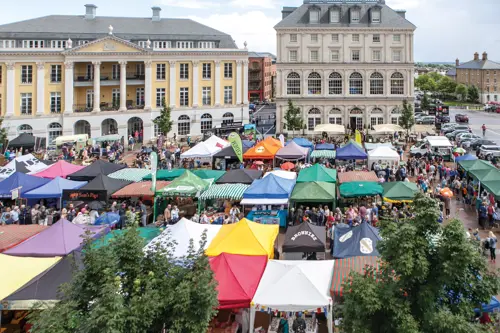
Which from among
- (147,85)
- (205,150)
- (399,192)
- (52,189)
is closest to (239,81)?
(147,85)

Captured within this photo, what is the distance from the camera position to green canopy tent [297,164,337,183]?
26625 millimetres

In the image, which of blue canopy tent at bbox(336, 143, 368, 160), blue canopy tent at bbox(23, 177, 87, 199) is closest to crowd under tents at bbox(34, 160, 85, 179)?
blue canopy tent at bbox(23, 177, 87, 199)

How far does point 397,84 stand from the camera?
59219mm

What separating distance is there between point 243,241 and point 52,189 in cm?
1342

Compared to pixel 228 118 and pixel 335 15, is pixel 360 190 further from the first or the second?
pixel 335 15

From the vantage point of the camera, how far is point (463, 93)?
4870 inches

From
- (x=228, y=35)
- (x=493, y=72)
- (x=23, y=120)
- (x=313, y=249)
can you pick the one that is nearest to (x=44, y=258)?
(x=313, y=249)

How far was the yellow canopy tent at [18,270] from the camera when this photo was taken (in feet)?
45.9

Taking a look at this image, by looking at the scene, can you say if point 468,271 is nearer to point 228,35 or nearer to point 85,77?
point 85,77

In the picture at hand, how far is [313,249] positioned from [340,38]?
45.6 metres

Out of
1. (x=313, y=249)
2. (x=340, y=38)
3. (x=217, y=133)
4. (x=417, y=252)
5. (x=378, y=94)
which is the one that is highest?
(x=340, y=38)

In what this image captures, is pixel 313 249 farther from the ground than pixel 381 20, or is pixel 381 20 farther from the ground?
pixel 381 20

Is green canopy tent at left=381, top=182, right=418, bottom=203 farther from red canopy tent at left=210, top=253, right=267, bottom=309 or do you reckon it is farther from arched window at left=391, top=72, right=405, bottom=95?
arched window at left=391, top=72, right=405, bottom=95

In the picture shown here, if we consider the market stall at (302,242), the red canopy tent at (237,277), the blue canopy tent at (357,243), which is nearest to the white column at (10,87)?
the market stall at (302,242)
